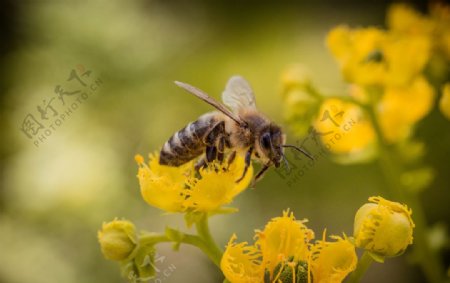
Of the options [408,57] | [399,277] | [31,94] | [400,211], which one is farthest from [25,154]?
[400,211]

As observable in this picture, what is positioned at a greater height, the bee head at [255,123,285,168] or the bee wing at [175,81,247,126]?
the bee wing at [175,81,247,126]

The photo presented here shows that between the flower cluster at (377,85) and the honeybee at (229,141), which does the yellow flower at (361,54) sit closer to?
the flower cluster at (377,85)

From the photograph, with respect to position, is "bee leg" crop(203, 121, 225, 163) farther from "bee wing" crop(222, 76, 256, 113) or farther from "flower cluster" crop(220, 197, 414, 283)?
"flower cluster" crop(220, 197, 414, 283)

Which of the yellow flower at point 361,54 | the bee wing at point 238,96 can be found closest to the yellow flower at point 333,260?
the bee wing at point 238,96

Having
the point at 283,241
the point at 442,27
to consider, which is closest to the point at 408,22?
the point at 442,27

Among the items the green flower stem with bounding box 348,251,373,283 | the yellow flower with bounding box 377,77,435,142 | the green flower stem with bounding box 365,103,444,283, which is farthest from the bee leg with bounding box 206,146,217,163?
the yellow flower with bounding box 377,77,435,142

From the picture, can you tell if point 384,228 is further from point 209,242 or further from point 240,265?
point 209,242
